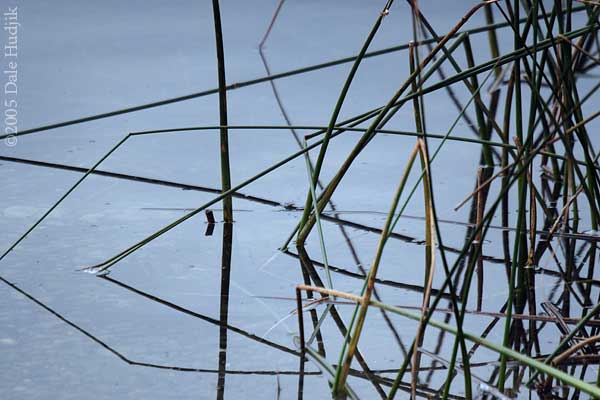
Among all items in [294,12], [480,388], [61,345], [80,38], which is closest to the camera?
[480,388]

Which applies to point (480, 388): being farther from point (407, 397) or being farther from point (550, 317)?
point (550, 317)

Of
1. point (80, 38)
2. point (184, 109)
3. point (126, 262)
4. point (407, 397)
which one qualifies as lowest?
point (407, 397)

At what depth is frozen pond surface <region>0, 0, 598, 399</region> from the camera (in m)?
1.05

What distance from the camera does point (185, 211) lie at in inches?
59.1

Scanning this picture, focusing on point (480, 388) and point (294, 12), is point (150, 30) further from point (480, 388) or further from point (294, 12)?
point (480, 388)

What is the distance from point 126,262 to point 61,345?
0.87 feet

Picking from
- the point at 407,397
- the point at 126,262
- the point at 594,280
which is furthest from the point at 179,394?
the point at 594,280

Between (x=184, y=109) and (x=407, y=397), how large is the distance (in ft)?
3.92

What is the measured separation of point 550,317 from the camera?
3.62ft

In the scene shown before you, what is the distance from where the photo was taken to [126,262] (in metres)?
1.33

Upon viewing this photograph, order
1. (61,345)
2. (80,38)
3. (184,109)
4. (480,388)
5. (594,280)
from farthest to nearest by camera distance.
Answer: (80,38)
(184,109)
(594,280)
(61,345)
(480,388)

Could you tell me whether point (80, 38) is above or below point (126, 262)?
above

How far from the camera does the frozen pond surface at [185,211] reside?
3.43ft

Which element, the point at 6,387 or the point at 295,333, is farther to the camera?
the point at 295,333
